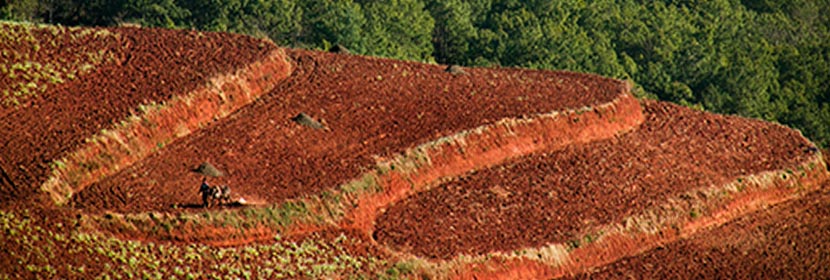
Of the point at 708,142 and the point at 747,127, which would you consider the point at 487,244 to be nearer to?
the point at 708,142

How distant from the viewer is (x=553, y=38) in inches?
4230

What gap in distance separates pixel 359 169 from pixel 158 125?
7.08 metres

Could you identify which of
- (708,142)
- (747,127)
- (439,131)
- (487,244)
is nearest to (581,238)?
(487,244)

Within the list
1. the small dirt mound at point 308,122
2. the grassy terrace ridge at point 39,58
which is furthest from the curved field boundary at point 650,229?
the grassy terrace ridge at point 39,58

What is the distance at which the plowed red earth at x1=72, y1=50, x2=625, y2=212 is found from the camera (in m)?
46.9

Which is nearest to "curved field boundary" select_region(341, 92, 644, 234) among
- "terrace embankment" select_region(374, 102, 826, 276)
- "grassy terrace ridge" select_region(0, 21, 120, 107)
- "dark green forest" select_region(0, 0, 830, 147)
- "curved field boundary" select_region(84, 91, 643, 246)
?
"curved field boundary" select_region(84, 91, 643, 246)

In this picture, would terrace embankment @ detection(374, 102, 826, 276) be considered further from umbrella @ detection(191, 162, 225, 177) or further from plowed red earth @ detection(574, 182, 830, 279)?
umbrella @ detection(191, 162, 225, 177)

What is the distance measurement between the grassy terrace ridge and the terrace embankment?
13.2 metres

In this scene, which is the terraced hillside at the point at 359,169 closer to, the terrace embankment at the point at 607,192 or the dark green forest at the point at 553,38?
Answer: the terrace embankment at the point at 607,192

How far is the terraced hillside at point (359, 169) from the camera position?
43.3 meters

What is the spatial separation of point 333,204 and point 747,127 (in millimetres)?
22939

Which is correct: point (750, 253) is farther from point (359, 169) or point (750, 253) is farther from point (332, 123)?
point (332, 123)

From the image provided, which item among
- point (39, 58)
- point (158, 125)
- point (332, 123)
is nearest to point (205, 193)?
point (158, 125)

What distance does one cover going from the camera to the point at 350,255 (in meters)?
44.6
